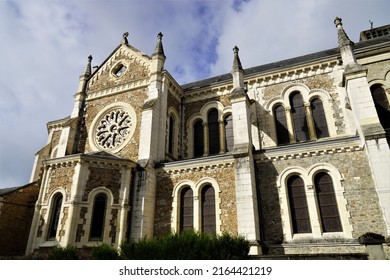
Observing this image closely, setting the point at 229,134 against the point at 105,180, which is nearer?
the point at 105,180

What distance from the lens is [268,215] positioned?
40.9ft

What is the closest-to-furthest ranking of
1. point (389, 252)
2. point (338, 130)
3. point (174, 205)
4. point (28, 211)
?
point (389, 252) → point (174, 205) → point (338, 130) → point (28, 211)

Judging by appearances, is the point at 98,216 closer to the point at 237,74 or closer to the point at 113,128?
the point at 113,128

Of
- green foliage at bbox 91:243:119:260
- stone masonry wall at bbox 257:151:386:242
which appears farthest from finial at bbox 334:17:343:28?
green foliage at bbox 91:243:119:260

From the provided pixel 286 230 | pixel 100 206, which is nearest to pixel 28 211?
pixel 100 206

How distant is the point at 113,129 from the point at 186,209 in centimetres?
782

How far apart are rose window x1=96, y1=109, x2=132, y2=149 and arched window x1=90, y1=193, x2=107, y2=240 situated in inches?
178

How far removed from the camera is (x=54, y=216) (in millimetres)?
13906

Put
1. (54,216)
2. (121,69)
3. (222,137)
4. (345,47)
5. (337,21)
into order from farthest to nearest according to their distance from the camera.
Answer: (121,69)
(222,137)
(337,21)
(345,47)
(54,216)

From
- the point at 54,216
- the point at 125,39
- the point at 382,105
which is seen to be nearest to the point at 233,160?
the point at 382,105

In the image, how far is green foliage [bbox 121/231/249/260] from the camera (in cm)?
841

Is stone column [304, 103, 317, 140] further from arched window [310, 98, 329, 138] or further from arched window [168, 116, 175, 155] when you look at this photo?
arched window [168, 116, 175, 155]

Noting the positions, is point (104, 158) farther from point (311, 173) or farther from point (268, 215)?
point (311, 173)
